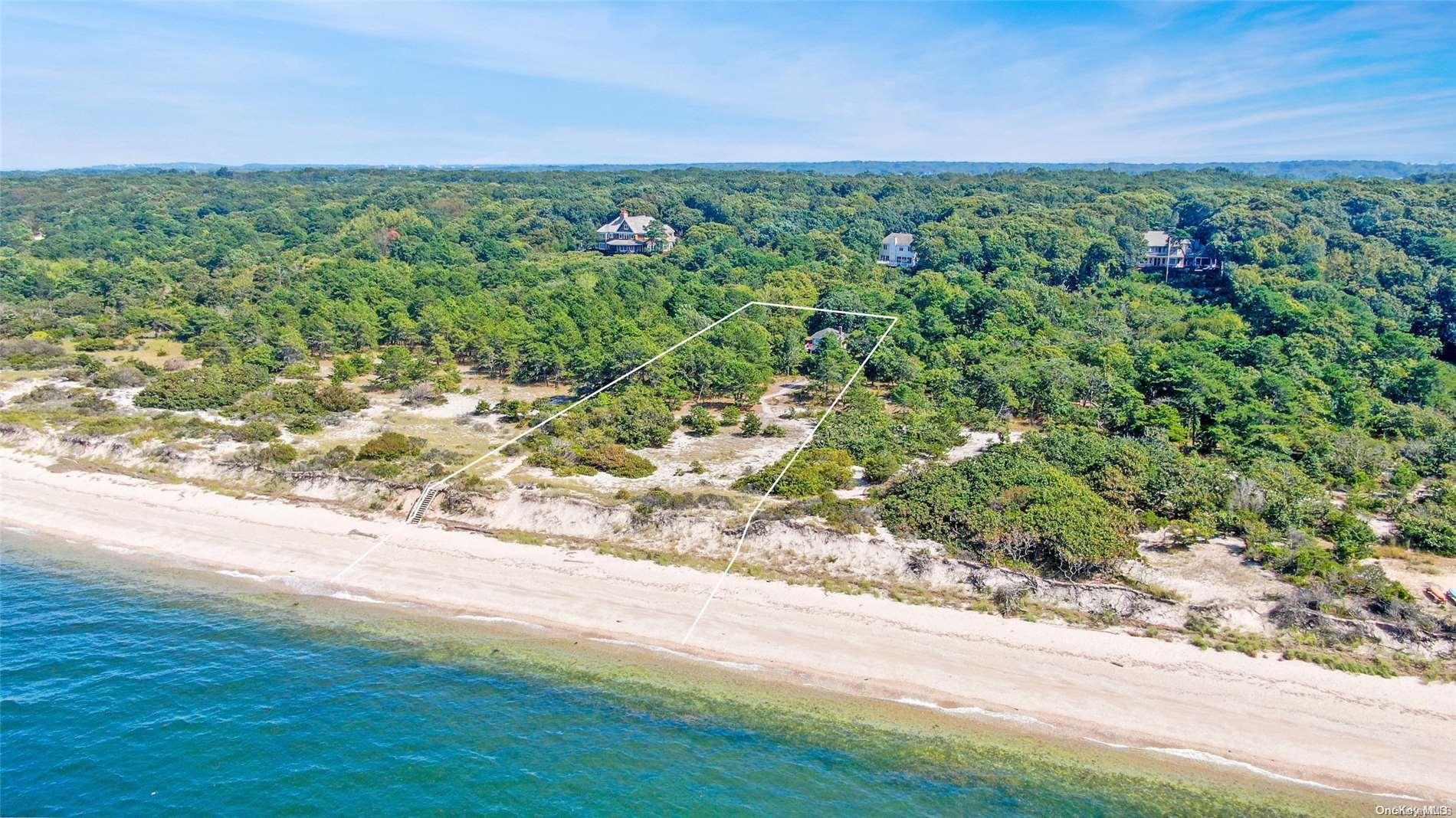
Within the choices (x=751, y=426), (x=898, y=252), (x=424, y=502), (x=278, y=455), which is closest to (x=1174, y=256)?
(x=898, y=252)

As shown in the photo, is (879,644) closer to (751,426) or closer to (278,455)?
(751,426)

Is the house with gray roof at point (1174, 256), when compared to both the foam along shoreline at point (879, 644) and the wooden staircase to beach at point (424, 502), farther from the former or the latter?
the wooden staircase to beach at point (424, 502)

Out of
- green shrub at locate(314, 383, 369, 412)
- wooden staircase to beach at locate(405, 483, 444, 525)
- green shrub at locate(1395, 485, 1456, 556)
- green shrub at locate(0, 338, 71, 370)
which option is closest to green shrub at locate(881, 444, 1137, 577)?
green shrub at locate(1395, 485, 1456, 556)

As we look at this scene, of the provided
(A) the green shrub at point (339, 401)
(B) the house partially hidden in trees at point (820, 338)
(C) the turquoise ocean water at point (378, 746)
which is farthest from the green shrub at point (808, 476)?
(A) the green shrub at point (339, 401)

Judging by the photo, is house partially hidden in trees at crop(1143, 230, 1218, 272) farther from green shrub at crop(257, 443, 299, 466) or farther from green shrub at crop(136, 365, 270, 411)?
green shrub at crop(136, 365, 270, 411)

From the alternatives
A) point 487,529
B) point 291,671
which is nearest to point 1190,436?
point 487,529
